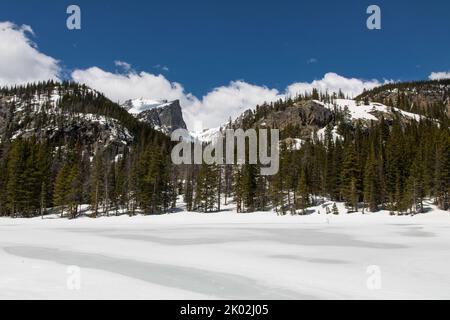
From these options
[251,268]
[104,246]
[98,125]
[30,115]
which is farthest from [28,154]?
[30,115]

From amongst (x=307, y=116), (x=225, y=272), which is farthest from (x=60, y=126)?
(x=225, y=272)

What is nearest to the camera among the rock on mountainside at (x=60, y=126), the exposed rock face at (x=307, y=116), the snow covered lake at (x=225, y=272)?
the snow covered lake at (x=225, y=272)

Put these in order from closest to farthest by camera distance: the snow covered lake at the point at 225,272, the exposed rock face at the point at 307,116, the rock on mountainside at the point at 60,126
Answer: the snow covered lake at the point at 225,272, the rock on mountainside at the point at 60,126, the exposed rock face at the point at 307,116

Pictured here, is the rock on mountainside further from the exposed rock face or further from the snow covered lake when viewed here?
the snow covered lake

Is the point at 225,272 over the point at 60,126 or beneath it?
beneath

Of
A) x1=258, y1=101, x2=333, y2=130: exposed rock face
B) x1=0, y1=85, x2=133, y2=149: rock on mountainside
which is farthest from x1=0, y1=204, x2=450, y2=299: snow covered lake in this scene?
x1=258, y1=101, x2=333, y2=130: exposed rock face

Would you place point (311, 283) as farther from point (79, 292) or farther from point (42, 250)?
point (42, 250)

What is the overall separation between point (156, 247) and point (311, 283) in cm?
1169

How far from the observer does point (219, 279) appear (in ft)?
40.2

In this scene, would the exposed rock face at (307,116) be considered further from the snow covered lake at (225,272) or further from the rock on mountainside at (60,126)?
the snow covered lake at (225,272)

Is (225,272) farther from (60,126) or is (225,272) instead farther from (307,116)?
(307,116)

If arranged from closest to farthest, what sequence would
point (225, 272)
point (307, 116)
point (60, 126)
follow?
point (225, 272) → point (60, 126) → point (307, 116)

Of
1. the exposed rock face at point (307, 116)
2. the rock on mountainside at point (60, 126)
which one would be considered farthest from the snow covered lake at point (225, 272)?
the exposed rock face at point (307, 116)

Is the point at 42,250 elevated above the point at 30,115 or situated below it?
below
